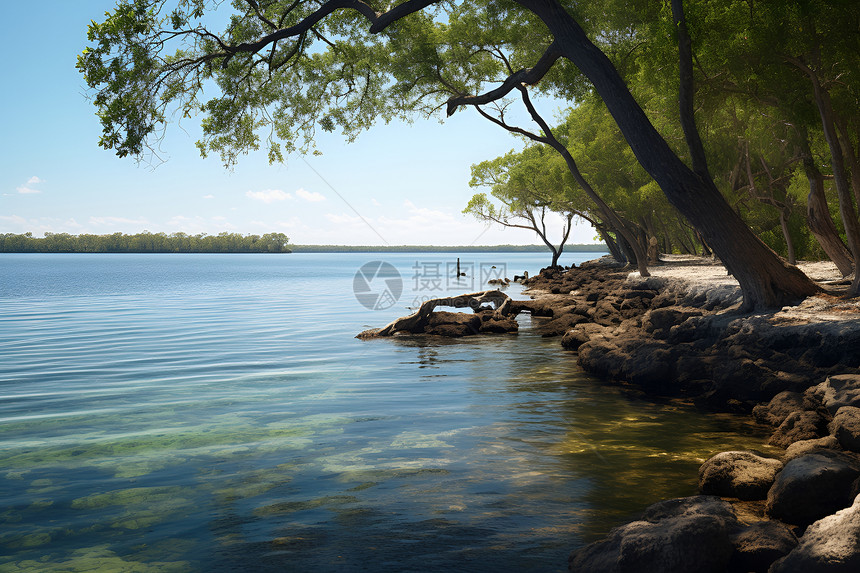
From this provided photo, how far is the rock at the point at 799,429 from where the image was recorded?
7551mm

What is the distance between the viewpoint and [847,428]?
22.0ft

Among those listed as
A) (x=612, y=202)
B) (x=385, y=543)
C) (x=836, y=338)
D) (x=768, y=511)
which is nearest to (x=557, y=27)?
(x=836, y=338)

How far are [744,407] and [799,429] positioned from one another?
2042 mm

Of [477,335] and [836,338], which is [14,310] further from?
[836,338]

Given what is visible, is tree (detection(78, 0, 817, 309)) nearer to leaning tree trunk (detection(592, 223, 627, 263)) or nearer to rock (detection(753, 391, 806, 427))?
rock (detection(753, 391, 806, 427))

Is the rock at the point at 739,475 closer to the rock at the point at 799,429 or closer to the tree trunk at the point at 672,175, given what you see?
the rock at the point at 799,429

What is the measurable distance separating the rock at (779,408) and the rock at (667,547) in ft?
14.8

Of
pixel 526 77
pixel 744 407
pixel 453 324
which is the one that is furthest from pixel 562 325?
pixel 744 407

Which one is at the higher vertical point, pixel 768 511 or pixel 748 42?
pixel 748 42

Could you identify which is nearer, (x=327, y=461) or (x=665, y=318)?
(x=327, y=461)

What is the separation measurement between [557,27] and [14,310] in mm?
32157

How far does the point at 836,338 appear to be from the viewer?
965 cm

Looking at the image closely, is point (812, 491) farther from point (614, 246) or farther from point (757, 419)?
point (614, 246)

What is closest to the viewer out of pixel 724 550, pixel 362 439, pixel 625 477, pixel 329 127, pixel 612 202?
pixel 724 550
